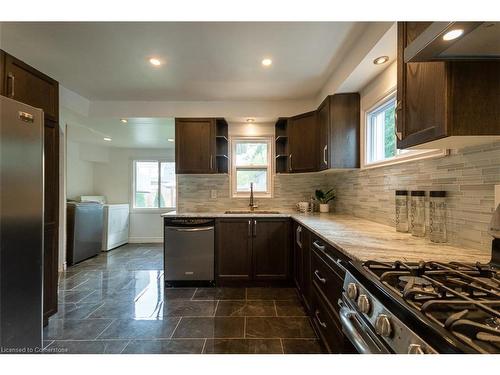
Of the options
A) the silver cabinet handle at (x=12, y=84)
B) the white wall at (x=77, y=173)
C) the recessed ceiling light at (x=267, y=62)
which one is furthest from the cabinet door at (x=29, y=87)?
the white wall at (x=77, y=173)

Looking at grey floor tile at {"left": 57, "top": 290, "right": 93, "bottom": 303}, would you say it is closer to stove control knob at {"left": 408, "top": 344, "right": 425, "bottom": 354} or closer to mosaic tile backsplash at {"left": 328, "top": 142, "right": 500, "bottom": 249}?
stove control knob at {"left": 408, "top": 344, "right": 425, "bottom": 354}

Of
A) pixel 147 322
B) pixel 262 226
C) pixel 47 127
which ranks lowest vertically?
pixel 147 322

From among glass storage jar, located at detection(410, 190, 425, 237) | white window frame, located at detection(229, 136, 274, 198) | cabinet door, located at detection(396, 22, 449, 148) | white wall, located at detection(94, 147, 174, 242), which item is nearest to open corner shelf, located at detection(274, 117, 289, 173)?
white window frame, located at detection(229, 136, 274, 198)

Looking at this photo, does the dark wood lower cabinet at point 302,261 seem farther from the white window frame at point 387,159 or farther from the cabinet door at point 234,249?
the white window frame at point 387,159

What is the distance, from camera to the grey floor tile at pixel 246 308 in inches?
91.2

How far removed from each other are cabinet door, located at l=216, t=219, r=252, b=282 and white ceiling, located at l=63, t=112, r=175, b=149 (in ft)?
5.99

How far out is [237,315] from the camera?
2.28 meters

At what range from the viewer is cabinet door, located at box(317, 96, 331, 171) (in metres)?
2.62

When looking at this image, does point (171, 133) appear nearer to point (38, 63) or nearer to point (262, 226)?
point (38, 63)

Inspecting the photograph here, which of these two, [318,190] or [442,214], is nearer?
[442,214]

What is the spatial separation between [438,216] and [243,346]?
167cm

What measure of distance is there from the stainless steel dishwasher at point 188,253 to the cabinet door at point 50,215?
111 centimetres
